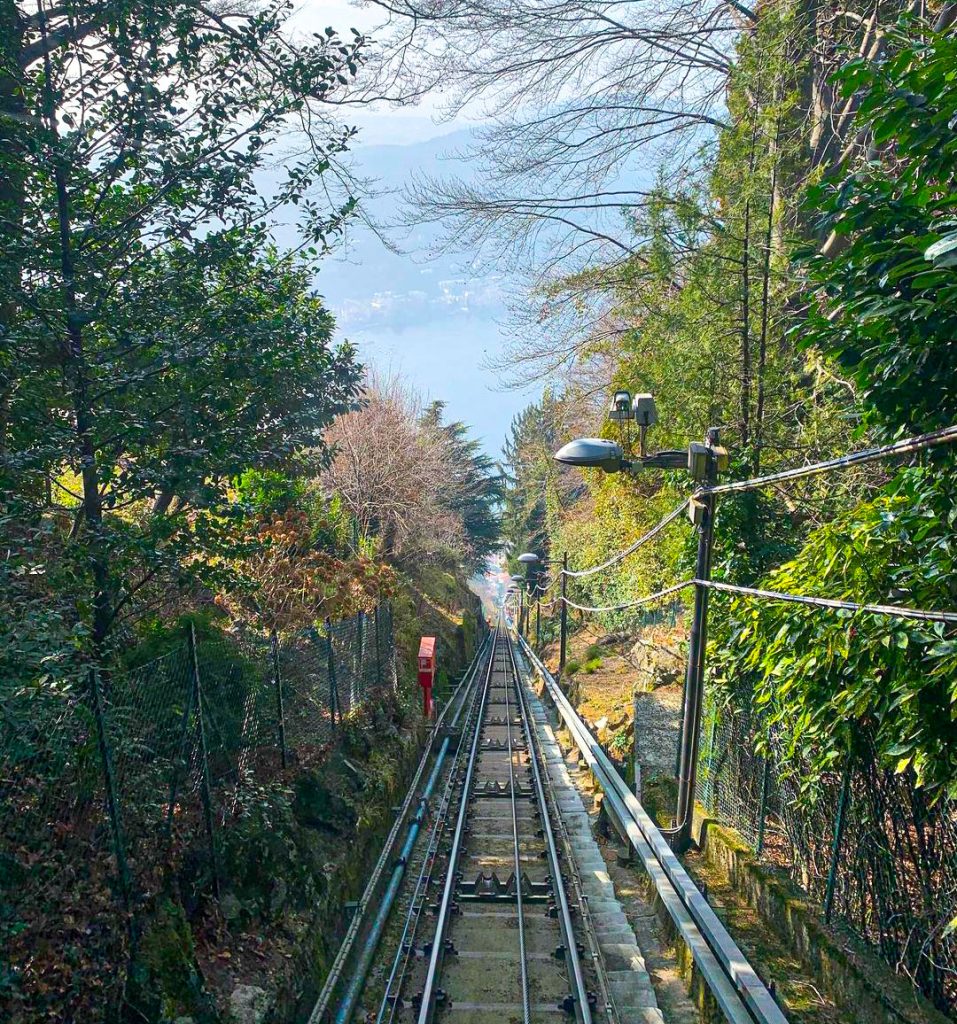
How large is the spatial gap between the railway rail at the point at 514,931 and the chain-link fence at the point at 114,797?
6.04 feet

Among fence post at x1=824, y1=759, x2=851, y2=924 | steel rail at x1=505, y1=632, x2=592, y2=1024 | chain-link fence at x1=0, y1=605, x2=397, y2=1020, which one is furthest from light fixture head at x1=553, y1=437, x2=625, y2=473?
steel rail at x1=505, y1=632, x2=592, y2=1024

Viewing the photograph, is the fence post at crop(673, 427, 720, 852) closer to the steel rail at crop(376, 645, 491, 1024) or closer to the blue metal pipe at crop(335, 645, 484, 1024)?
the steel rail at crop(376, 645, 491, 1024)

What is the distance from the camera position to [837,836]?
4906 mm

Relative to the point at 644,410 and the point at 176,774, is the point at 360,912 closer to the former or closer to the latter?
the point at 176,774

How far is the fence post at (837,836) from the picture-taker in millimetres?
4766

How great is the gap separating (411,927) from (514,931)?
1103 mm

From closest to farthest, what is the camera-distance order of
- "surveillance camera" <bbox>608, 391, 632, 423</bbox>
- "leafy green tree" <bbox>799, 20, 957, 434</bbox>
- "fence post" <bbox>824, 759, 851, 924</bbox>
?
"leafy green tree" <bbox>799, 20, 957, 434</bbox> < "fence post" <bbox>824, 759, 851, 924</bbox> < "surveillance camera" <bbox>608, 391, 632, 423</bbox>

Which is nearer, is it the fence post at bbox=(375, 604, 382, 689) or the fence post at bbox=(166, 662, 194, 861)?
the fence post at bbox=(166, 662, 194, 861)

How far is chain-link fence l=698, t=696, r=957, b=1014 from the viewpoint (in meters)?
4.02

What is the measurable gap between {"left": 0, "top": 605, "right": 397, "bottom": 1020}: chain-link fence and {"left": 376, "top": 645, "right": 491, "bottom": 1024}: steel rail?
5.86 feet

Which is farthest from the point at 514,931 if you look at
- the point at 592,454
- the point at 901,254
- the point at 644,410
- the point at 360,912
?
the point at 901,254

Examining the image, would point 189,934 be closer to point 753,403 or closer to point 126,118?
point 126,118

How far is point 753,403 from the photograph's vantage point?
942 cm

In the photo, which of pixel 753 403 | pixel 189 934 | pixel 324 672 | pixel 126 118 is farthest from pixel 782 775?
pixel 126 118
